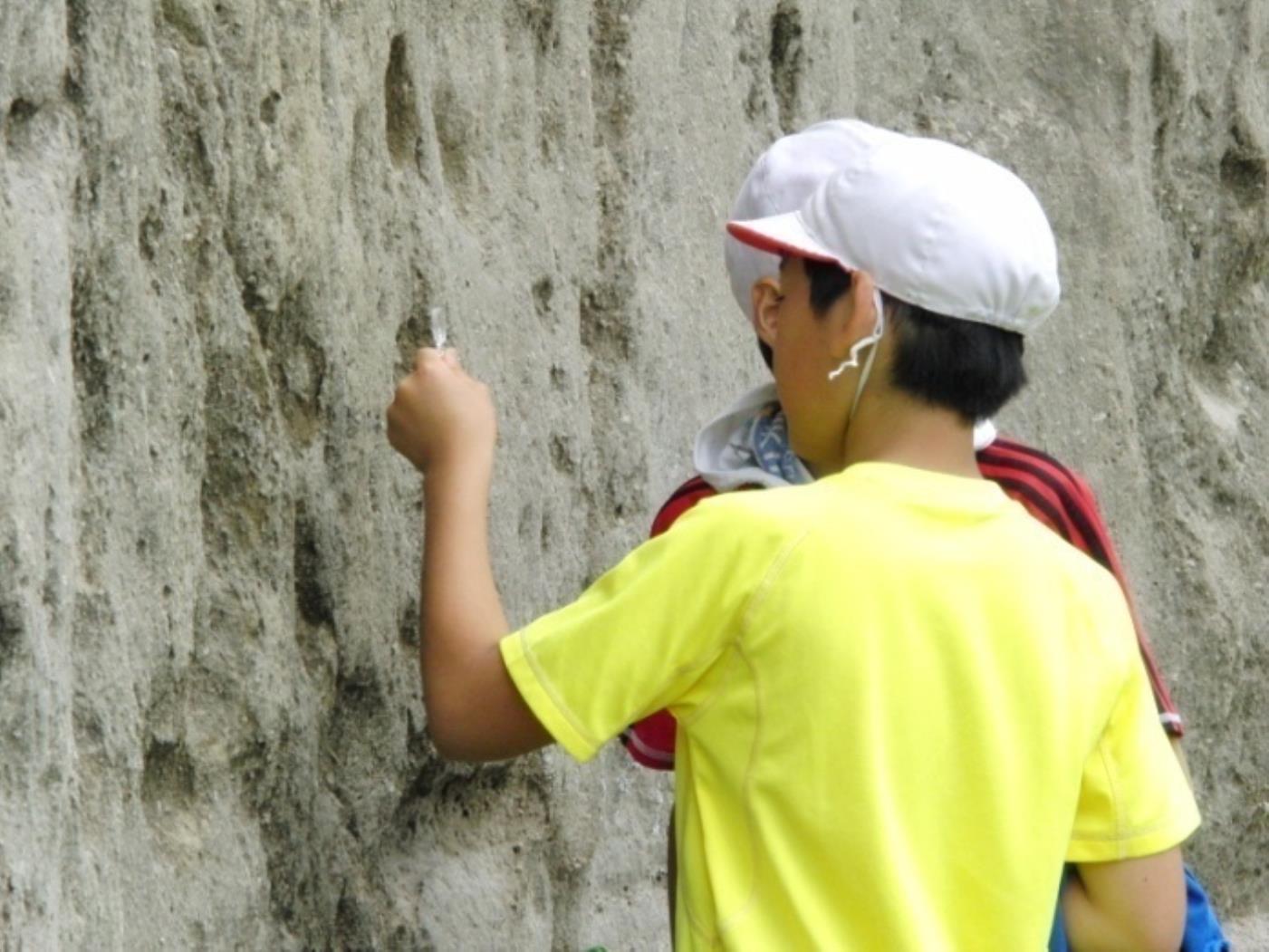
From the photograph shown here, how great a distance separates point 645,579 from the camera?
1.55 m

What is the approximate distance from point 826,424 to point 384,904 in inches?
28.1

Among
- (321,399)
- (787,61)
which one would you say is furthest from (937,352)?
(787,61)

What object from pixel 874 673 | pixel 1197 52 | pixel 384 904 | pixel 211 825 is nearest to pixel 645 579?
pixel 874 673

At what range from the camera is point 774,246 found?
1643 millimetres

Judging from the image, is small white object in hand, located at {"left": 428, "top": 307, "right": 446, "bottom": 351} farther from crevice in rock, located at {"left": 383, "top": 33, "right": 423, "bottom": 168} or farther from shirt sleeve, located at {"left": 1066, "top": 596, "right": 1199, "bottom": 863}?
shirt sleeve, located at {"left": 1066, "top": 596, "right": 1199, "bottom": 863}

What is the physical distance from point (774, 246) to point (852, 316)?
0.24 feet

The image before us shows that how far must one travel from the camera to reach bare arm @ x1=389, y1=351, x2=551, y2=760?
5.27 ft

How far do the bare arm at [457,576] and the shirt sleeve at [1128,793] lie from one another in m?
0.37

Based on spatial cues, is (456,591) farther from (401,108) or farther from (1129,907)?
(401,108)

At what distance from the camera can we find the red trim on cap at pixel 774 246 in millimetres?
1634

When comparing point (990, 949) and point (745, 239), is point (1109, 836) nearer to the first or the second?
point (990, 949)

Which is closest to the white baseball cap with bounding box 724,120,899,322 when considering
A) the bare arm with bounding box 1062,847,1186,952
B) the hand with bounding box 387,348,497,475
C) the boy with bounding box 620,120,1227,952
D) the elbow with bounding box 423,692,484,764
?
the boy with bounding box 620,120,1227,952

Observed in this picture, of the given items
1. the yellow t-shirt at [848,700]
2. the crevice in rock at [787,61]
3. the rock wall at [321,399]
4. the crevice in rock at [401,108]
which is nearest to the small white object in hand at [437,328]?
the rock wall at [321,399]

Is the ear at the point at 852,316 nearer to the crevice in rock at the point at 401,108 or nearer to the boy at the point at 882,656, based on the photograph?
the boy at the point at 882,656
